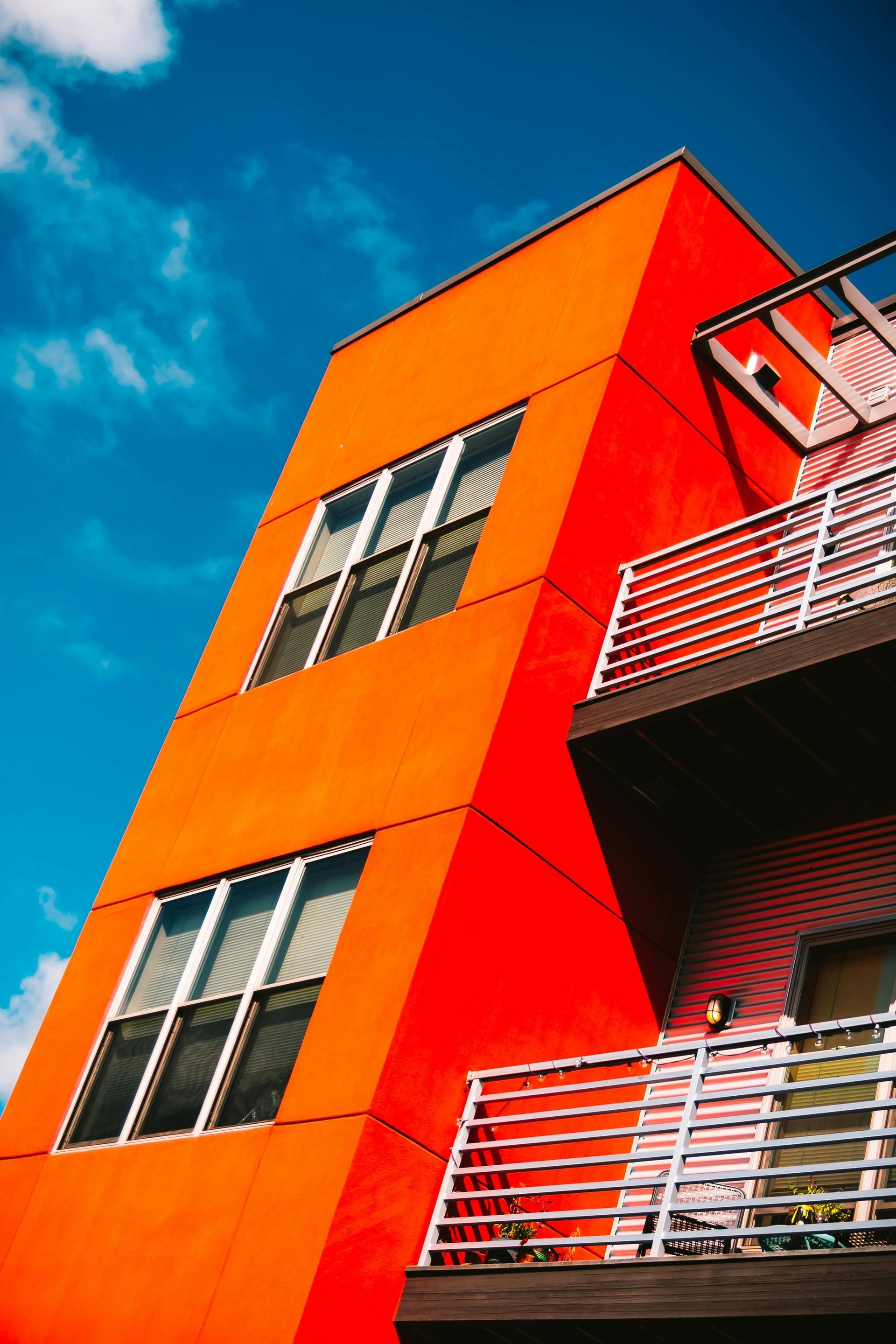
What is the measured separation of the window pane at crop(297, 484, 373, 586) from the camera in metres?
12.5

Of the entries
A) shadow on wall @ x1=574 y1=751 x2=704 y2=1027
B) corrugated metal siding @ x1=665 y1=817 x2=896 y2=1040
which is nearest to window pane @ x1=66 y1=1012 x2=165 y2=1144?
shadow on wall @ x1=574 y1=751 x2=704 y2=1027

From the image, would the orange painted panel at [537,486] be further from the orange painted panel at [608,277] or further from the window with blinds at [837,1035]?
the window with blinds at [837,1035]

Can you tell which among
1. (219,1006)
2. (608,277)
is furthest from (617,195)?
(219,1006)

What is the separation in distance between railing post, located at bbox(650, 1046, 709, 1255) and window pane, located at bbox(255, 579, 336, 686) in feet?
18.4

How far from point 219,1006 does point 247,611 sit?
429 cm

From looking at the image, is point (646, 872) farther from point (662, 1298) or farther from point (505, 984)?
point (662, 1298)

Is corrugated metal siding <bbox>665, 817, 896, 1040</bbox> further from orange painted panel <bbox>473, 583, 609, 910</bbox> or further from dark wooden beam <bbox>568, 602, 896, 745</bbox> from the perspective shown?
dark wooden beam <bbox>568, 602, 896, 745</bbox>

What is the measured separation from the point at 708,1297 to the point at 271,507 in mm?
9202

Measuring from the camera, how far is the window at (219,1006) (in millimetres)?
9227

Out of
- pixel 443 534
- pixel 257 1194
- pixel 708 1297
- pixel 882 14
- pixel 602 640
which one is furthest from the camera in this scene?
pixel 882 14

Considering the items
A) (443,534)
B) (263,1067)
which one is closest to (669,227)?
(443,534)

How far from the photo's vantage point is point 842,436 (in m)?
12.5

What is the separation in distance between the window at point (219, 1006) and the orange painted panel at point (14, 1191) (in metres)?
0.39

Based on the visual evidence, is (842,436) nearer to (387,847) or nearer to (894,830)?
(894,830)
